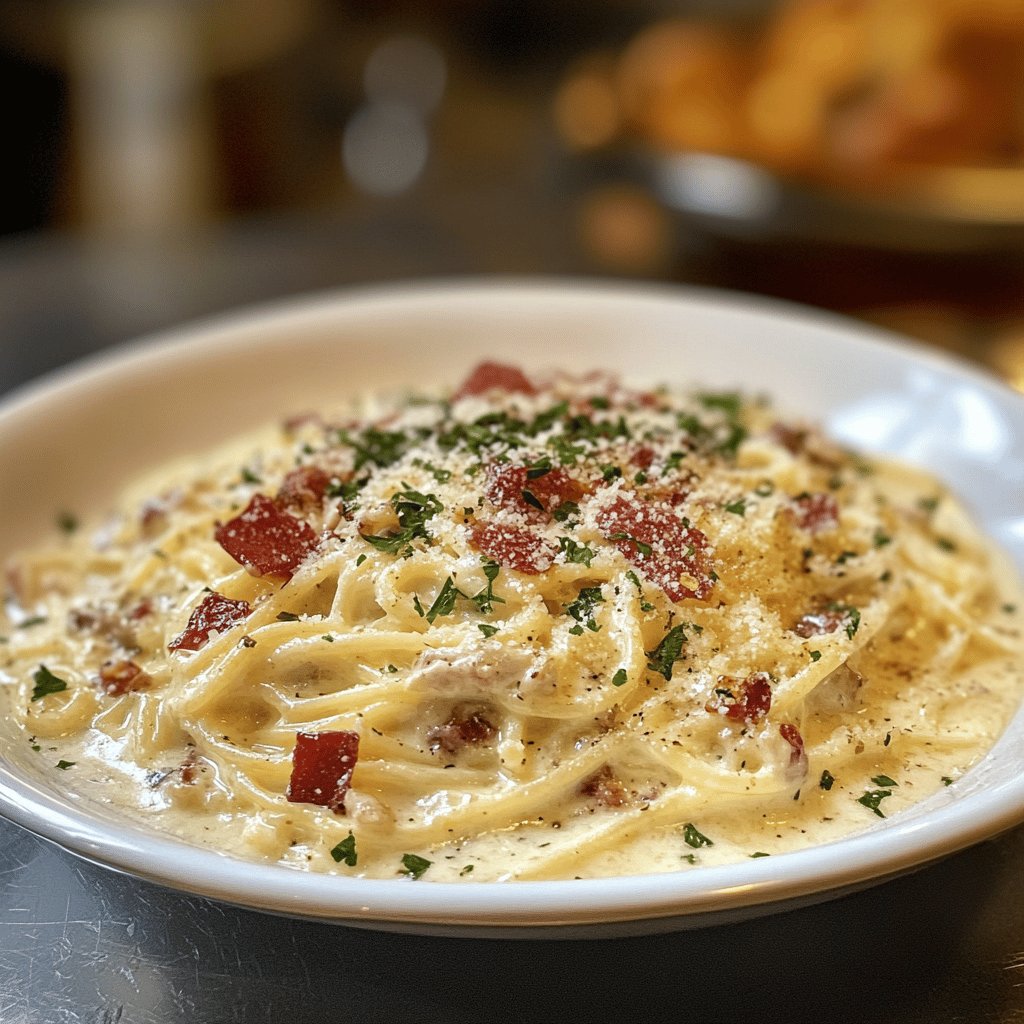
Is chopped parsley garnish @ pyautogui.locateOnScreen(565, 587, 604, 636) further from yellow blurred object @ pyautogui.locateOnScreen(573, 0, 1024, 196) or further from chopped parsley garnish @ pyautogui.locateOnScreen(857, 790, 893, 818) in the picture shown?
yellow blurred object @ pyautogui.locateOnScreen(573, 0, 1024, 196)

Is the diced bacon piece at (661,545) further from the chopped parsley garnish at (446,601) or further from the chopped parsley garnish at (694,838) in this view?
the chopped parsley garnish at (694,838)

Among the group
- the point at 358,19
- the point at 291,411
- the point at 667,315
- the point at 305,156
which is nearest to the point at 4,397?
the point at 291,411

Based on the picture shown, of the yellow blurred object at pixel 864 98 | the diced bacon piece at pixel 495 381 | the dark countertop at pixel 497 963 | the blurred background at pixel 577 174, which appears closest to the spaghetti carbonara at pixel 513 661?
the dark countertop at pixel 497 963

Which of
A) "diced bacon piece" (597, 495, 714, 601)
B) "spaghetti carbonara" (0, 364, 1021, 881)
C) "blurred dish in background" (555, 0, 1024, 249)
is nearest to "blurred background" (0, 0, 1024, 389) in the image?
"blurred dish in background" (555, 0, 1024, 249)

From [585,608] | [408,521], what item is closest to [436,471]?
[408,521]

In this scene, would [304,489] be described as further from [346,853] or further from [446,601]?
[346,853]
